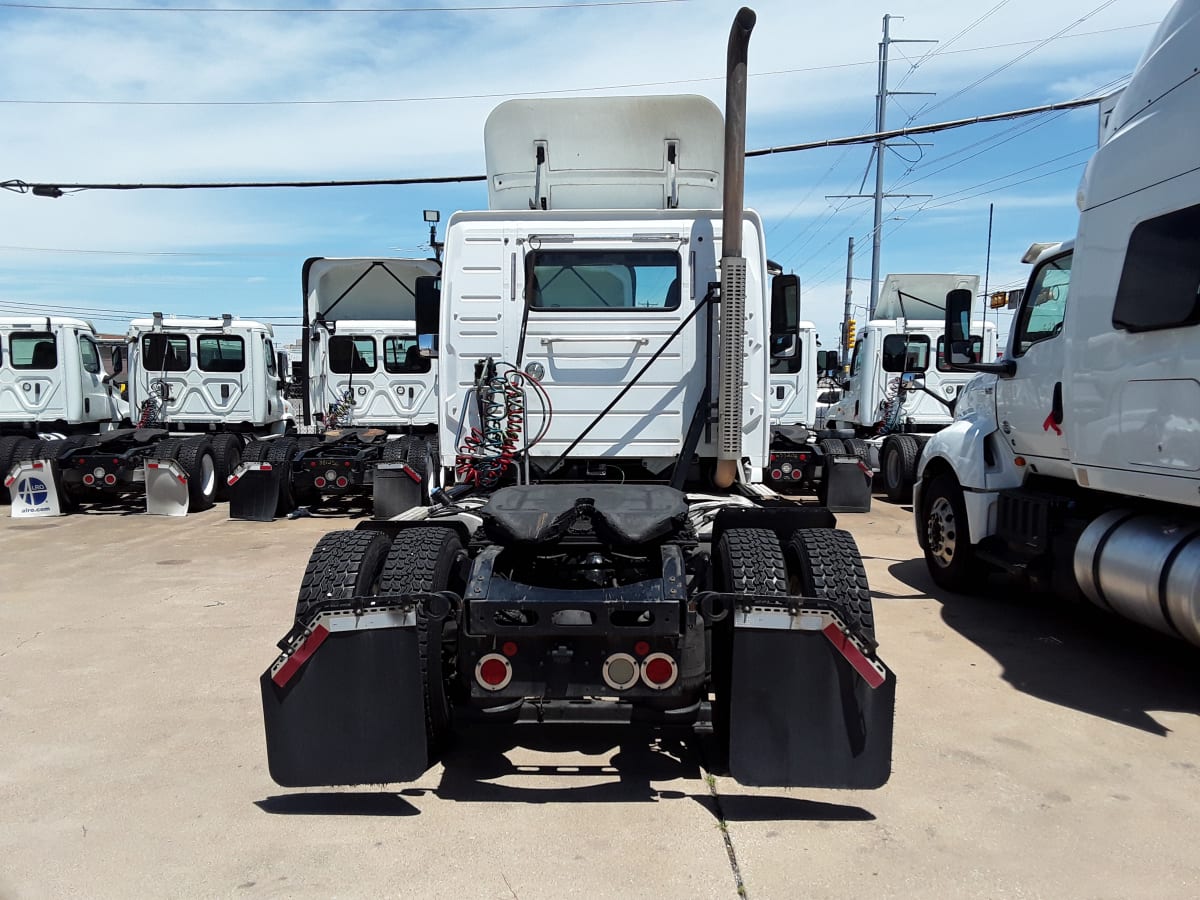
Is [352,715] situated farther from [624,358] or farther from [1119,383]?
[1119,383]

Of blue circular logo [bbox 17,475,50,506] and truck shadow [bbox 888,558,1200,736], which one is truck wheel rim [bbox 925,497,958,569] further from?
blue circular logo [bbox 17,475,50,506]

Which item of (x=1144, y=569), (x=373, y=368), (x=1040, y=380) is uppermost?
(x=373, y=368)

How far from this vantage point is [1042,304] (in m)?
6.23

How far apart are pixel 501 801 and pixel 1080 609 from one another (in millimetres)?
4983

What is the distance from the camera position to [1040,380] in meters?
5.95

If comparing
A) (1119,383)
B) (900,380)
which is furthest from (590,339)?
(900,380)

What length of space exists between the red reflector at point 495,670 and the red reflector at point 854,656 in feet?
3.83

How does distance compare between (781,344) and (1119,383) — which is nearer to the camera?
(1119,383)

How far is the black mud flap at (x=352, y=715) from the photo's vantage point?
3.14 metres

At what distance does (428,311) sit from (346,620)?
254cm

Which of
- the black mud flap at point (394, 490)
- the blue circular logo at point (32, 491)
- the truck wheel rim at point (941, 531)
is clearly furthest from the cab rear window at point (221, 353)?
the truck wheel rim at point (941, 531)

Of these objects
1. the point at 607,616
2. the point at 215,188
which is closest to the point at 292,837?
the point at 607,616

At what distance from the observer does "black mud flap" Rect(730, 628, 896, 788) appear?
3.10m

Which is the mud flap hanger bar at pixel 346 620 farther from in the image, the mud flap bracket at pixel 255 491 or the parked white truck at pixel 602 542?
the mud flap bracket at pixel 255 491
